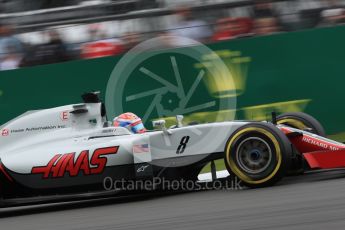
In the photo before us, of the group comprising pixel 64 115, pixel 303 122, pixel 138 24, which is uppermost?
pixel 138 24

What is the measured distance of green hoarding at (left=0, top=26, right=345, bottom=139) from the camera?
10852 mm

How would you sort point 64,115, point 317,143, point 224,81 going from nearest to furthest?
point 317,143 → point 64,115 → point 224,81

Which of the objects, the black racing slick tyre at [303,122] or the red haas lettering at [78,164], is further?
the black racing slick tyre at [303,122]

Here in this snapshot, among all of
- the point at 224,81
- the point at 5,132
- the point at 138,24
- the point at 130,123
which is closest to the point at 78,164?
the point at 130,123

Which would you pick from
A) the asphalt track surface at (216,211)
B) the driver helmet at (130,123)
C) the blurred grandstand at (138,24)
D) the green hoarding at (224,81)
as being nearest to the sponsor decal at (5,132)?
the asphalt track surface at (216,211)

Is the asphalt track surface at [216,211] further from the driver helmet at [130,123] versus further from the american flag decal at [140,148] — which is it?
the driver helmet at [130,123]

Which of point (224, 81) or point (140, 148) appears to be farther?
point (224, 81)

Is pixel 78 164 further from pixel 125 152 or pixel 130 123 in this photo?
pixel 130 123

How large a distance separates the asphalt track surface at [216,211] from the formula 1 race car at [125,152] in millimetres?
224

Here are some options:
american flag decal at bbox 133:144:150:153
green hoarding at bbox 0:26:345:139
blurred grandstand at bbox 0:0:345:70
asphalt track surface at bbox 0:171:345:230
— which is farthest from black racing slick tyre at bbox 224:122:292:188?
blurred grandstand at bbox 0:0:345:70

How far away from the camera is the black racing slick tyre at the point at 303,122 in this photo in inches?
308

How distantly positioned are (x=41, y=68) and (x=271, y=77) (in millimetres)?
3695

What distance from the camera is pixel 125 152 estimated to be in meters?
7.14

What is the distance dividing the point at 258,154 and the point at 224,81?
14.0 ft
